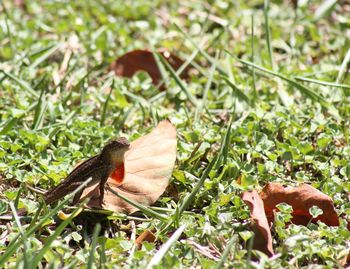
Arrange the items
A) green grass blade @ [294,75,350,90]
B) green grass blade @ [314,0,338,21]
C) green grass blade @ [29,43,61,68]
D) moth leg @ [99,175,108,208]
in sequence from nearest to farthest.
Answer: moth leg @ [99,175,108,208] → green grass blade @ [294,75,350,90] → green grass blade @ [29,43,61,68] → green grass blade @ [314,0,338,21]

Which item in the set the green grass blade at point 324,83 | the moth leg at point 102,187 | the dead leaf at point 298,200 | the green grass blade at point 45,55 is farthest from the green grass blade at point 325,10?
the moth leg at point 102,187

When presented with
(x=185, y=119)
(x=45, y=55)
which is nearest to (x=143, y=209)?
(x=185, y=119)

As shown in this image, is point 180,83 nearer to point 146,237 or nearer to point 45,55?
point 45,55

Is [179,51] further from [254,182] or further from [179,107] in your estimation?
[254,182]

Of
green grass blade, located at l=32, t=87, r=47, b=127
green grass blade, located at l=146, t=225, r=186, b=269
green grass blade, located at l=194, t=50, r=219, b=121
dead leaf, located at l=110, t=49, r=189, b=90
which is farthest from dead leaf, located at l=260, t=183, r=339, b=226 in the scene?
dead leaf, located at l=110, t=49, r=189, b=90

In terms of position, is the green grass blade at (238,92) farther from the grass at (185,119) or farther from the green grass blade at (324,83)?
the green grass blade at (324,83)

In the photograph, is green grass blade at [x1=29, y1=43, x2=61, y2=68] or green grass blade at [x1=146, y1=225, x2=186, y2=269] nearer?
green grass blade at [x1=146, y1=225, x2=186, y2=269]

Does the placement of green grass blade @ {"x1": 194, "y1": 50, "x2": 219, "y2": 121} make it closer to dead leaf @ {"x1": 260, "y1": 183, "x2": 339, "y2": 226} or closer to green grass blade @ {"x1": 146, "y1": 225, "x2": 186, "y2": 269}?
dead leaf @ {"x1": 260, "y1": 183, "x2": 339, "y2": 226}

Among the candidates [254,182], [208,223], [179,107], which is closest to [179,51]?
[179,107]
